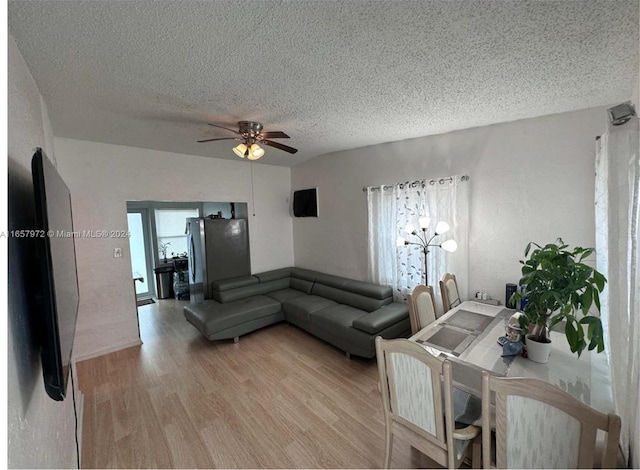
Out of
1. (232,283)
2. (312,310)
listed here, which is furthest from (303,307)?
(232,283)

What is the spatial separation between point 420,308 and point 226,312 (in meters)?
2.40

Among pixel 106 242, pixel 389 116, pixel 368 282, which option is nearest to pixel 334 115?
pixel 389 116

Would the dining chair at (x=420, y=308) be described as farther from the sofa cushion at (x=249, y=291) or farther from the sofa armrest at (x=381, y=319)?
the sofa cushion at (x=249, y=291)

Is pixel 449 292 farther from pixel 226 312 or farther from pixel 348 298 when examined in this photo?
pixel 226 312

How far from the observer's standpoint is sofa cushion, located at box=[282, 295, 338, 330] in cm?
344

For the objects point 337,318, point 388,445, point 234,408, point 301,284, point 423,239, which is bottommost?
point 234,408

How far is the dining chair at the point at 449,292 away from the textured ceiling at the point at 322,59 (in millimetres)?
1569

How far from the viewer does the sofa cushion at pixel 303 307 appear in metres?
3.44

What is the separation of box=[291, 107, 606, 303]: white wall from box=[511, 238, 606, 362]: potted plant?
1.08 metres

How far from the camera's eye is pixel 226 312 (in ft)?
11.1

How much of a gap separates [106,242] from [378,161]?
12.0ft

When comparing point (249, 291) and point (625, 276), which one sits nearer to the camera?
point (625, 276)

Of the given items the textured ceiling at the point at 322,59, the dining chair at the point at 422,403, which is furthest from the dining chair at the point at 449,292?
the textured ceiling at the point at 322,59

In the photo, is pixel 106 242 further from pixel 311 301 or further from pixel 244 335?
pixel 311 301
